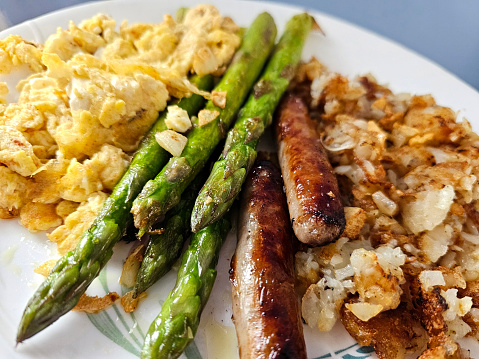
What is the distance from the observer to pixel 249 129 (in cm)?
307

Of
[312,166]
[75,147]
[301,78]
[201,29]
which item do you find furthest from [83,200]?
[301,78]

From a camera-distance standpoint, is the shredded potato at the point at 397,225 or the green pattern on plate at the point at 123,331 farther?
the shredded potato at the point at 397,225

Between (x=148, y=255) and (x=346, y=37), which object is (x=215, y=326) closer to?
(x=148, y=255)

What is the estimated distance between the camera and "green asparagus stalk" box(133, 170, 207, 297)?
94.8 inches

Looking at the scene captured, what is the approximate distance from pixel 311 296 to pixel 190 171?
1097 mm

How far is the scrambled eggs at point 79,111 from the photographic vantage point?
262cm

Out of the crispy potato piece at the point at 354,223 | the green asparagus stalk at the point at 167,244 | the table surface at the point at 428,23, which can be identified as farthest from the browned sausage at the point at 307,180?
the table surface at the point at 428,23

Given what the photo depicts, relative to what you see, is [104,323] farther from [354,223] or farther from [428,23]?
[428,23]

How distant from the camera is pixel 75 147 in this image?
279cm

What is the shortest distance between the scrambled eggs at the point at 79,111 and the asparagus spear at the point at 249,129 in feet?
1.38

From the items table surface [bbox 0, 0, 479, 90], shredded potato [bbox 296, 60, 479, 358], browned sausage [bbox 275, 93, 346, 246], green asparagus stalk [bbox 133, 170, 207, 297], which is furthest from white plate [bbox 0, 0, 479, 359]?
table surface [bbox 0, 0, 479, 90]

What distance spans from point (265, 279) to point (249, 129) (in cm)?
123

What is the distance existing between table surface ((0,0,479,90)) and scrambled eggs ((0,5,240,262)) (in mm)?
3716

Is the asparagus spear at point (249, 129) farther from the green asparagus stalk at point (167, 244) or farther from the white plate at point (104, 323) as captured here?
the white plate at point (104, 323)
